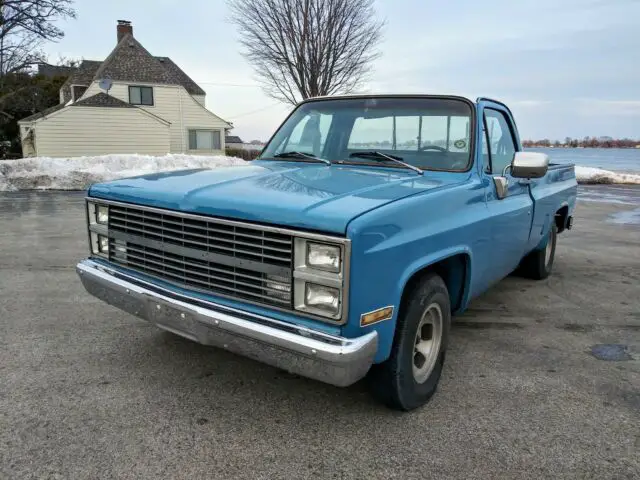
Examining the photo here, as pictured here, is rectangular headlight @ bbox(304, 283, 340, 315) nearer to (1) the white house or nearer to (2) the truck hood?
(2) the truck hood

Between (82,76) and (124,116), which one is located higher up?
(82,76)

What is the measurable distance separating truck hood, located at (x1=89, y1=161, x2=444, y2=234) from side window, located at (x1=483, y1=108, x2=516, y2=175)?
0.88m

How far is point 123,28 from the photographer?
105 ft

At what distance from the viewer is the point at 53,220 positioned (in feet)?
30.8

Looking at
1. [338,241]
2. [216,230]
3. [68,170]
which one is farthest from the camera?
[68,170]

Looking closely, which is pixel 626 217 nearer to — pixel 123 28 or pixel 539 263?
pixel 539 263

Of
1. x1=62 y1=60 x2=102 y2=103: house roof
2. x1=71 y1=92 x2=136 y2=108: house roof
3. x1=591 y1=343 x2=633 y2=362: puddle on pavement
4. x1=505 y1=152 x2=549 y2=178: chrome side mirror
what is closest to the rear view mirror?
x1=505 y1=152 x2=549 y2=178: chrome side mirror

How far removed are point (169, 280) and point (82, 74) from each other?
3236cm

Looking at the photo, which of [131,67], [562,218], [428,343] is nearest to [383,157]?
[428,343]

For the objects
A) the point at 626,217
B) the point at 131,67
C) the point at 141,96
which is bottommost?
the point at 626,217

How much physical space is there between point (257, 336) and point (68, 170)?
1609 centimetres

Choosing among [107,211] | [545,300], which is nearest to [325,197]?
[107,211]

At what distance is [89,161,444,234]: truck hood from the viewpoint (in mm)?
2410

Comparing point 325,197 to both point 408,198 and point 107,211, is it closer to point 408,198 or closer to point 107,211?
point 408,198
